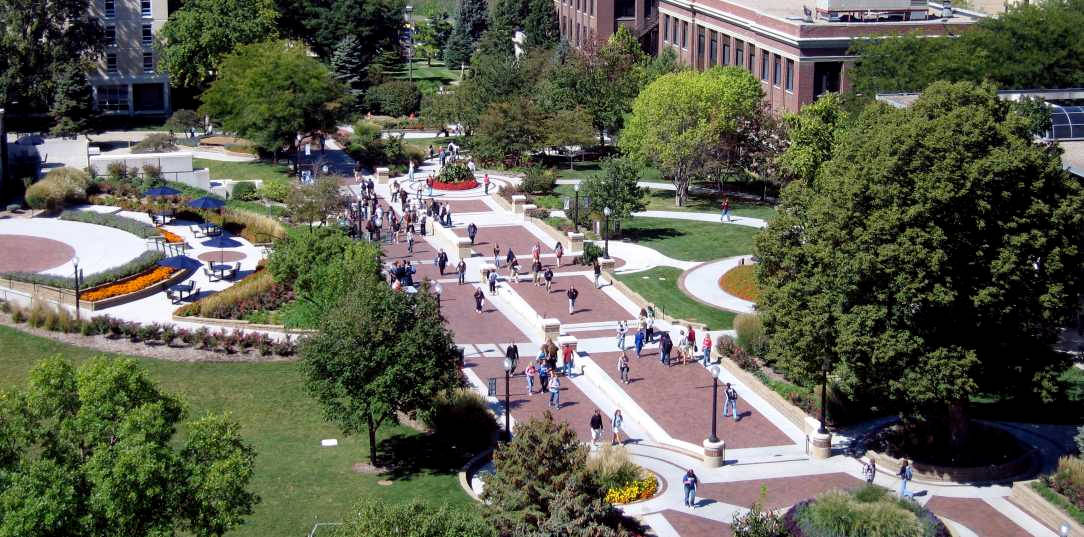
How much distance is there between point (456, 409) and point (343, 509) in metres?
6.50

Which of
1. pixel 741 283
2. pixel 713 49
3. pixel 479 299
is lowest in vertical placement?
pixel 479 299

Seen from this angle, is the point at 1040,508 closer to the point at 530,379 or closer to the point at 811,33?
the point at 530,379

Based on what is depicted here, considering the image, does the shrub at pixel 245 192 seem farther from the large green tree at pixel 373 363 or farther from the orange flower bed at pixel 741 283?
the large green tree at pixel 373 363

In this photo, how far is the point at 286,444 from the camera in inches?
1660

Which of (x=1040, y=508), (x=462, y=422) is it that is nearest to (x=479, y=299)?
(x=462, y=422)

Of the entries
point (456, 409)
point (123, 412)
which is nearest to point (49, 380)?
point (123, 412)

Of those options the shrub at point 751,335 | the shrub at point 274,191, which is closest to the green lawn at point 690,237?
the shrub at point 751,335

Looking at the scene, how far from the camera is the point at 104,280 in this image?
184 ft

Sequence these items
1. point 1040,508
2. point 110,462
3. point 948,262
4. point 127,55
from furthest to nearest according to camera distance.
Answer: point 127,55
point 948,262
point 1040,508
point 110,462

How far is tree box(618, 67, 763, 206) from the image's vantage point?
74.1 m

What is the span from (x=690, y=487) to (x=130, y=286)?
28.1 m

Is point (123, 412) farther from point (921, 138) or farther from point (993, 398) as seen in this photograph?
point (993, 398)

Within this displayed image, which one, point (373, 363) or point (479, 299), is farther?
point (479, 299)

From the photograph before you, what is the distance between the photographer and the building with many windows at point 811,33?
258ft
